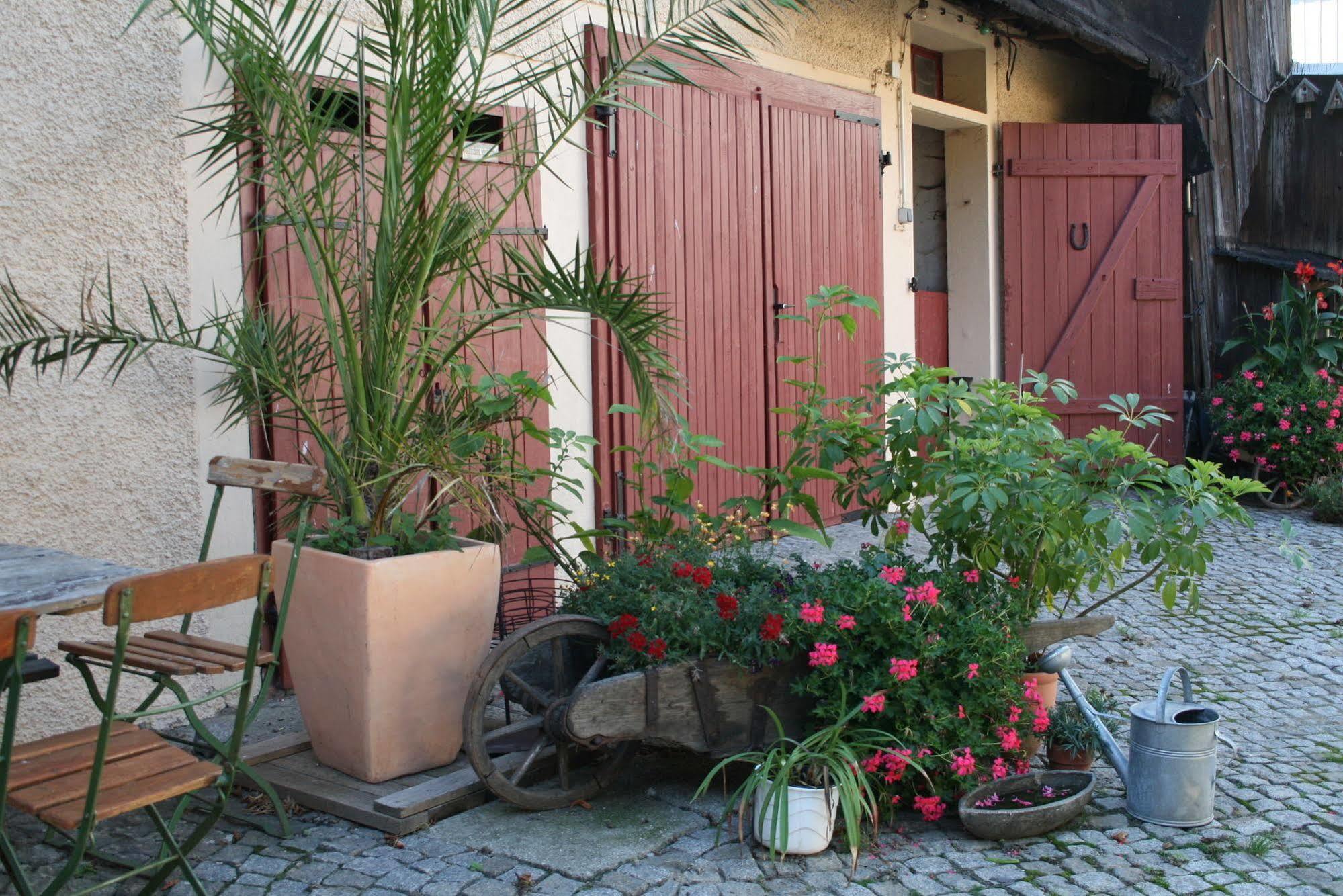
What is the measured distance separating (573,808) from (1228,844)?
1727 mm

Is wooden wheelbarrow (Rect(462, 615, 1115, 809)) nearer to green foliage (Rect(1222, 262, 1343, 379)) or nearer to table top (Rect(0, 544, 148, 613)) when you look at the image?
table top (Rect(0, 544, 148, 613))

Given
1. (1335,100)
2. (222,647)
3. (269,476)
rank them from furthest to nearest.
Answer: (1335,100) → (269,476) → (222,647)

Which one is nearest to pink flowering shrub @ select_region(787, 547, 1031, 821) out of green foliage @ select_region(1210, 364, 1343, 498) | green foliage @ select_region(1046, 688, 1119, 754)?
green foliage @ select_region(1046, 688, 1119, 754)

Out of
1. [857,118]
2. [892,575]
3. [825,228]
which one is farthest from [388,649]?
[857,118]

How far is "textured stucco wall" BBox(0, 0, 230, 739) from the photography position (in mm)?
3898

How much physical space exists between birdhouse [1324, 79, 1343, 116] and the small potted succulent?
8.18 meters

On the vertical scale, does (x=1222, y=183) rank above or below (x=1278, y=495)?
above

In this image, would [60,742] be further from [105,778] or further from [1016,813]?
[1016,813]

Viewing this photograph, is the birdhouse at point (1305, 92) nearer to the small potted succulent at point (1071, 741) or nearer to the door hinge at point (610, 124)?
the door hinge at point (610, 124)

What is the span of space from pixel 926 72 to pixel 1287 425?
3.37m

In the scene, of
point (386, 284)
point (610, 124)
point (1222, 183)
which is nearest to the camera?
point (386, 284)

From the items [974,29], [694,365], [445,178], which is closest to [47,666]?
[445,178]

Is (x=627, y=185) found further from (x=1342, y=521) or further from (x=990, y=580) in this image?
(x=1342, y=521)

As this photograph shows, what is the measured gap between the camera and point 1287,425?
323 inches
